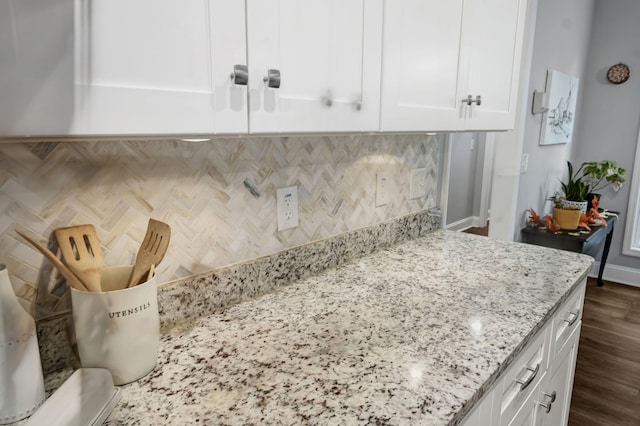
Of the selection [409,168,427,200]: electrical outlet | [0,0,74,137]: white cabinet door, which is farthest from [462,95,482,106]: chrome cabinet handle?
[0,0,74,137]: white cabinet door

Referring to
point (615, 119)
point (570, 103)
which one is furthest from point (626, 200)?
point (570, 103)

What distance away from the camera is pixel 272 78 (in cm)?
69

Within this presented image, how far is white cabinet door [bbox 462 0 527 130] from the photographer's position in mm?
1209

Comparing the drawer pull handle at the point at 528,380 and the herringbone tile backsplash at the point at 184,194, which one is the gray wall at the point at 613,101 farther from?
the drawer pull handle at the point at 528,380

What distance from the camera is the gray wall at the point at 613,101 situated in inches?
Answer: 134

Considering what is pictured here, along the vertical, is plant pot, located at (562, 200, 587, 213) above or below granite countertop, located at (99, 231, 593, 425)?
below

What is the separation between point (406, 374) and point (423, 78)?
712 millimetres

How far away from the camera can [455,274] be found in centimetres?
130

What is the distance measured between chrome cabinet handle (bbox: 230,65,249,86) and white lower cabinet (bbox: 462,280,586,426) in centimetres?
72

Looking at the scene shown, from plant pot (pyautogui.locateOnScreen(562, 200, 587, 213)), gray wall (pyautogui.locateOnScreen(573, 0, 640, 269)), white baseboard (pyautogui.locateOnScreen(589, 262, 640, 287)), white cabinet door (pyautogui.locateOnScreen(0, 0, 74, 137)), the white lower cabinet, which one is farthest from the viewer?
white baseboard (pyautogui.locateOnScreen(589, 262, 640, 287))

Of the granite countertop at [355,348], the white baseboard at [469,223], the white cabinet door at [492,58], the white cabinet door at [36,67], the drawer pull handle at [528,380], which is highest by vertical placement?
the white cabinet door at [492,58]

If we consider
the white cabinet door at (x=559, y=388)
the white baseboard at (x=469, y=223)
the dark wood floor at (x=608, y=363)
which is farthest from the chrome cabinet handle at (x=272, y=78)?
the white baseboard at (x=469, y=223)

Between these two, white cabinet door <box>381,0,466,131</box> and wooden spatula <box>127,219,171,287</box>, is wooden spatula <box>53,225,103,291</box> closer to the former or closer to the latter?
wooden spatula <box>127,219,171,287</box>

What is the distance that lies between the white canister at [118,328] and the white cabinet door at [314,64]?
37 cm
